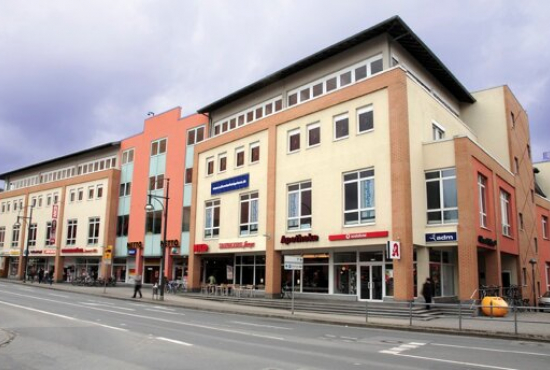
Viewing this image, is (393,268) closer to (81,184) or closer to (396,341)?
(396,341)

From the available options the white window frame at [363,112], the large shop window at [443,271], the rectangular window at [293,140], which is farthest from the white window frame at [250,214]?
the large shop window at [443,271]

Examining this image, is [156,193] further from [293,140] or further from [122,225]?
[293,140]

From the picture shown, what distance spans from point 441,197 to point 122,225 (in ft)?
107

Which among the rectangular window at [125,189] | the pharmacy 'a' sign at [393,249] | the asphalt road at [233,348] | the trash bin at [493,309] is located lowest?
the asphalt road at [233,348]

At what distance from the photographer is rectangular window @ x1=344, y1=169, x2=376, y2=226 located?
24727 millimetres

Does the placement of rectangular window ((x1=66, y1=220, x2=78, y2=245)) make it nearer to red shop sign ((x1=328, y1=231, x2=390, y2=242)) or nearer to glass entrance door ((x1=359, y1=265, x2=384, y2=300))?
red shop sign ((x1=328, y1=231, x2=390, y2=242))

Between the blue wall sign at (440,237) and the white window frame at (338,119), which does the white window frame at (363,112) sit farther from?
the blue wall sign at (440,237)

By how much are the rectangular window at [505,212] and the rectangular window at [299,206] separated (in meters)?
11.5

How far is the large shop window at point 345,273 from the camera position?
26078 mm

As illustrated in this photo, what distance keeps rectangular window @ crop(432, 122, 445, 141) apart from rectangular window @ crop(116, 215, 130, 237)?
30518mm

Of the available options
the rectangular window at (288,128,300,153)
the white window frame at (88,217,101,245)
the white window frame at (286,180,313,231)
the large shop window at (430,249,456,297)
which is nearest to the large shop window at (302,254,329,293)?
the white window frame at (286,180,313,231)

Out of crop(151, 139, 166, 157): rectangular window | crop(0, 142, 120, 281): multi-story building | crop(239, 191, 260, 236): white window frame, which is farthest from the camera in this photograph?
crop(0, 142, 120, 281): multi-story building

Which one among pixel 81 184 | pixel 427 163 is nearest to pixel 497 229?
pixel 427 163

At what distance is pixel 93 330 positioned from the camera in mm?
13844
